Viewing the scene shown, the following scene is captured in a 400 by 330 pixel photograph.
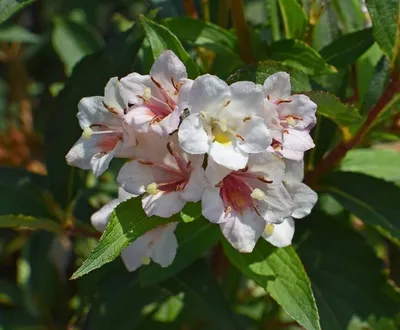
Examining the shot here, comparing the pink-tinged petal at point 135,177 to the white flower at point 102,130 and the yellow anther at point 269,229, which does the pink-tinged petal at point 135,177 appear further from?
the yellow anther at point 269,229

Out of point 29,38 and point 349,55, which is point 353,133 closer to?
point 349,55

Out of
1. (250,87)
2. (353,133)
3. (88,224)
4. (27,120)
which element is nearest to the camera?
(250,87)

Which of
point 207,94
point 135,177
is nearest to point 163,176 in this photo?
point 135,177

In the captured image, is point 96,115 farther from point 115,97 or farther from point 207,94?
point 207,94

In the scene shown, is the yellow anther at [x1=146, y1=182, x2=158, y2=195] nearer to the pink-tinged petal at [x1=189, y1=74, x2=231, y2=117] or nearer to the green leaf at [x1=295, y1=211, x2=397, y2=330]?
the pink-tinged petal at [x1=189, y1=74, x2=231, y2=117]

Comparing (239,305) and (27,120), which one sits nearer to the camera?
(239,305)

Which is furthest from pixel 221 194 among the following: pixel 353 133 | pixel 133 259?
pixel 353 133

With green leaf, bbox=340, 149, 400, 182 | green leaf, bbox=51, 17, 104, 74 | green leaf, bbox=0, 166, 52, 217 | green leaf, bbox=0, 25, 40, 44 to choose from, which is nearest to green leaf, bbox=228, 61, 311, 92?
green leaf, bbox=340, 149, 400, 182
